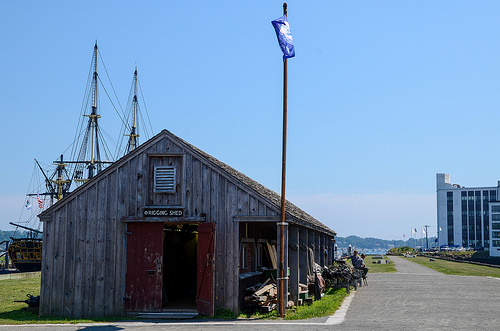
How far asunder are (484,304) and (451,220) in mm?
168940

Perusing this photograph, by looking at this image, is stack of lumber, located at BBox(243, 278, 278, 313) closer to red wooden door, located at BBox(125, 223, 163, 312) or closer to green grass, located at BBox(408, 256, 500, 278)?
red wooden door, located at BBox(125, 223, 163, 312)

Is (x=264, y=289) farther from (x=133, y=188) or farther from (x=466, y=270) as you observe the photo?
(x=466, y=270)

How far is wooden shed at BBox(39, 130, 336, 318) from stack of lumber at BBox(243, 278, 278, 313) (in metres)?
0.39

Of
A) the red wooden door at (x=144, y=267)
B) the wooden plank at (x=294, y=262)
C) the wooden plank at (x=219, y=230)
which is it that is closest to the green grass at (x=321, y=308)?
the wooden plank at (x=294, y=262)

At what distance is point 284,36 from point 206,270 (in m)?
7.70

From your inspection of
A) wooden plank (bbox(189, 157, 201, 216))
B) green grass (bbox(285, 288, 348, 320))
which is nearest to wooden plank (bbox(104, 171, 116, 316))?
wooden plank (bbox(189, 157, 201, 216))

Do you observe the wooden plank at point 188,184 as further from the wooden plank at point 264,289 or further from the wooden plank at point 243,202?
the wooden plank at point 264,289

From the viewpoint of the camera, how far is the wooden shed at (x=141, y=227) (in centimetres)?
1828

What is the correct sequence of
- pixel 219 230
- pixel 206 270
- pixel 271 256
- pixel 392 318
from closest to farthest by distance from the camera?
pixel 392 318, pixel 206 270, pixel 219 230, pixel 271 256

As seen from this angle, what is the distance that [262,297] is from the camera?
18375mm

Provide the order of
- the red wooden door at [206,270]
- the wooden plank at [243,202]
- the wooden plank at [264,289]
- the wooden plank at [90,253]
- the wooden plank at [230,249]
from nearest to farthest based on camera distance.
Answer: the red wooden door at [206,270]
the wooden plank at [230,249]
the wooden plank at [243,202]
the wooden plank at [264,289]
the wooden plank at [90,253]

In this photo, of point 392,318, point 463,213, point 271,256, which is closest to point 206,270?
point 392,318

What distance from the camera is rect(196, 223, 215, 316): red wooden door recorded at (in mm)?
17656

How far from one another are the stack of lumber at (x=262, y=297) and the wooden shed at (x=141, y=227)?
15.5 inches
